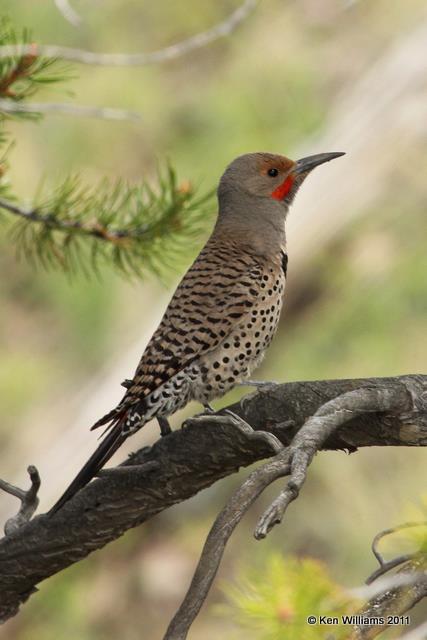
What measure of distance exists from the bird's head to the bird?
10 cm

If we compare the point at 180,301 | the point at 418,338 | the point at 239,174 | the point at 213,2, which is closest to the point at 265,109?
the point at 213,2

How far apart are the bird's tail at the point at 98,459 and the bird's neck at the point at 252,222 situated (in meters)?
0.90

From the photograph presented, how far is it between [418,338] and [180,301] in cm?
478

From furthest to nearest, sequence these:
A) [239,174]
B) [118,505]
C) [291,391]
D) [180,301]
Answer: [239,174] < [180,301] < [118,505] < [291,391]

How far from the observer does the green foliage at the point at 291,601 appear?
1732 mm

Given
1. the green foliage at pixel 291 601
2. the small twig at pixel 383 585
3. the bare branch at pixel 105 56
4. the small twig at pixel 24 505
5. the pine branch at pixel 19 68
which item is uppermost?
the bare branch at pixel 105 56

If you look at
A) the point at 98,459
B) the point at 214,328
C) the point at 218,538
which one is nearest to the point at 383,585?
the point at 218,538

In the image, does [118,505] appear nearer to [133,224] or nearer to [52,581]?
[133,224]

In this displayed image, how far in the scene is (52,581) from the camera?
751cm

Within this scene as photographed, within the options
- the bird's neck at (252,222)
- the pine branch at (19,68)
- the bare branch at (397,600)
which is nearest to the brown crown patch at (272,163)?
the bird's neck at (252,222)

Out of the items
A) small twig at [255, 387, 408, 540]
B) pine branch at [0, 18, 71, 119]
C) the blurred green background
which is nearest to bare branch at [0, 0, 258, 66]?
pine branch at [0, 18, 71, 119]

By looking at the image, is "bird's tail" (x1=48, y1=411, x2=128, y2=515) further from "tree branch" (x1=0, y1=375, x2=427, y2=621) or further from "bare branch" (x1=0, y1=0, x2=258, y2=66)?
"bare branch" (x1=0, y1=0, x2=258, y2=66)

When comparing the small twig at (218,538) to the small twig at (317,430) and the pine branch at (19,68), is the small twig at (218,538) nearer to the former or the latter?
the small twig at (317,430)

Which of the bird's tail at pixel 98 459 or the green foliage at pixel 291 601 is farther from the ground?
the bird's tail at pixel 98 459
